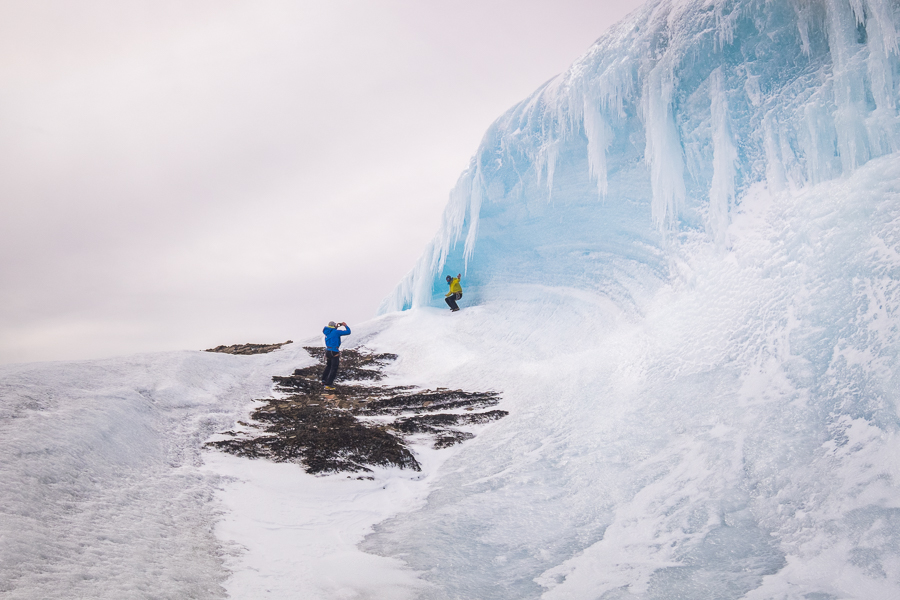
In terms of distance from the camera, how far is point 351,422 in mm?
7953

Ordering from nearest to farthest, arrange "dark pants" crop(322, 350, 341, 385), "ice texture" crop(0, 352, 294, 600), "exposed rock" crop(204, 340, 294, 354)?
"ice texture" crop(0, 352, 294, 600), "dark pants" crop(322, 350, 341, 385), "exposed rock" crop(204, 340, 294, 354)

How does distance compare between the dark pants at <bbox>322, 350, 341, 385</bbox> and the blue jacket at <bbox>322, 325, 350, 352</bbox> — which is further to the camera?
the dark pants at <bbox>322, 350, 341, 385</bbox>

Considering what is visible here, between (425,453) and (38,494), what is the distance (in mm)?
4339

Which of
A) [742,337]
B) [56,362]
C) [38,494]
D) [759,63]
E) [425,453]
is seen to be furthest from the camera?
[56,362]

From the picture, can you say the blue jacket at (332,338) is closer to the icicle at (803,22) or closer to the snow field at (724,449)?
the snow field at (724,449)

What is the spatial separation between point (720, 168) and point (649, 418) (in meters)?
4.29

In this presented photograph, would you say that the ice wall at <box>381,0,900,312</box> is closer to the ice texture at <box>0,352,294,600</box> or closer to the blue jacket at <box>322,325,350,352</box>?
the blue jacket at <box>322,325,350,352</box>

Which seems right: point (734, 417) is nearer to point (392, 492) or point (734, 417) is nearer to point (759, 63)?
point (392, 492)

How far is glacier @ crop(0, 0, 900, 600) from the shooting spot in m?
3.73

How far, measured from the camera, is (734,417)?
17.7 feet

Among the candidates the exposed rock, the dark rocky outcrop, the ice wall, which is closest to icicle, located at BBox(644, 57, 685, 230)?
the ice wall

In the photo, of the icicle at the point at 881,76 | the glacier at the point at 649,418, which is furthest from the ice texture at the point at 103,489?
the icicle at the point at 881,76

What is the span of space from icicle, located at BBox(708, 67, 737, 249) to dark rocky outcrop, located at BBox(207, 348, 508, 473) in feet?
15.5

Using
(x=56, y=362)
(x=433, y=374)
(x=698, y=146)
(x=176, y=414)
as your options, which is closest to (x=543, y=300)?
(x=433, y=374)
